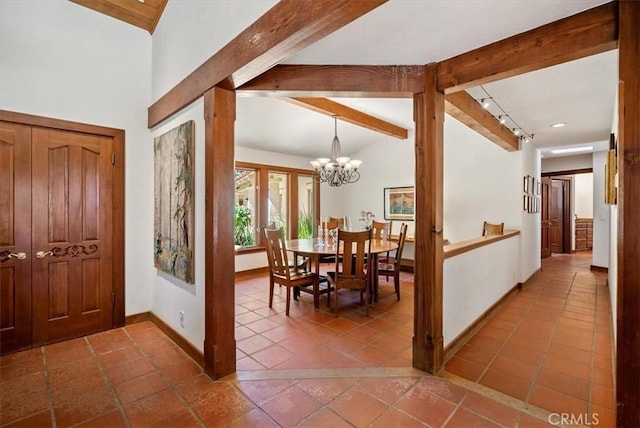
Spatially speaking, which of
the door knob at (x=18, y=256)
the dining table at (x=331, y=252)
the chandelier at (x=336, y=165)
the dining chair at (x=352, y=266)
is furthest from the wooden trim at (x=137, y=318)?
the chandelier at (x=336, y=165)

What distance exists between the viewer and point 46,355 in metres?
2.63

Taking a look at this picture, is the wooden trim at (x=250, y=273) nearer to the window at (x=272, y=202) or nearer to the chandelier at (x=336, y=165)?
the window at (x=272, y=202)

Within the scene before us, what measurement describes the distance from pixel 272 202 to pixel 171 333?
3.73 metres

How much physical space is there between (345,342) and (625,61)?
2.67 meters

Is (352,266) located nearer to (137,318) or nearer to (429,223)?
(429,223)

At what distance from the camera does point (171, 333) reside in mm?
2902

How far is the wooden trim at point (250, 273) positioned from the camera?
5595 millimetres

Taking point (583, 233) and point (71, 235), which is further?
point (583, 233)

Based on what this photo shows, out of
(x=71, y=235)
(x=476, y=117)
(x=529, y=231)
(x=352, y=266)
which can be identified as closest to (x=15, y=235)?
(x=71, y=235)

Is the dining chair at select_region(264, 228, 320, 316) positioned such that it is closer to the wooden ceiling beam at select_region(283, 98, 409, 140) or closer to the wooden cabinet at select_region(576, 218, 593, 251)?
the wooden ceiling beam at select_region(283, 98, 409, 140)

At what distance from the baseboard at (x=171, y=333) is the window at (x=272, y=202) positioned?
2306 mm

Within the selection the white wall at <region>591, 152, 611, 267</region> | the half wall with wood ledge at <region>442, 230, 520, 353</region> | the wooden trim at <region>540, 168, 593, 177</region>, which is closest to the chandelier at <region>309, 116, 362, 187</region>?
the half wall with wood ledge at <region>442, 230, 520, 353</region>

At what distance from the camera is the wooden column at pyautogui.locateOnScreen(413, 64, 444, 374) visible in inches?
89.0

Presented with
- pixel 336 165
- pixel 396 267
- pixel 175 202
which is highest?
pixel 336 165
